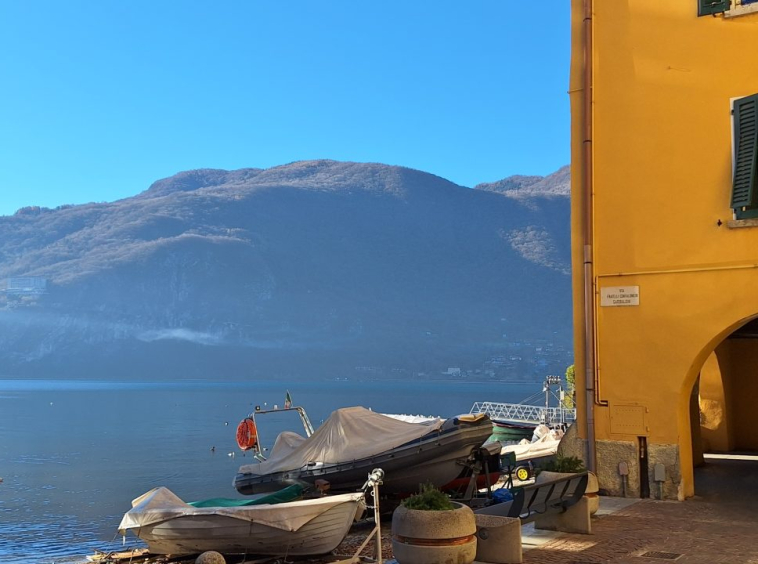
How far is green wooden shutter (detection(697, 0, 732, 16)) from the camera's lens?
13.2 meters

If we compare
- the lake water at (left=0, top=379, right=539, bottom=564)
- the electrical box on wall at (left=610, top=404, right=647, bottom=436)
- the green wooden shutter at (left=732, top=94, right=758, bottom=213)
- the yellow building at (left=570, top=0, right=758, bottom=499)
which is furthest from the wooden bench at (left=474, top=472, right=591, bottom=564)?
the lake water at (left=0, top=379, right=539, bottom=564)

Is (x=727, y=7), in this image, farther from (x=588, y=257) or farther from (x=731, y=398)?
(x=731, y=398)

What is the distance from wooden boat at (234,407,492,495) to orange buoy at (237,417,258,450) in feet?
14.8

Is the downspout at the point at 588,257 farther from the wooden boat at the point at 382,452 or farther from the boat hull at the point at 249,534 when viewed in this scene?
the wooden boat at the point at 382,452

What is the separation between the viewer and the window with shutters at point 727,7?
42.9ft

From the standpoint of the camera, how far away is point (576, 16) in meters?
14.7

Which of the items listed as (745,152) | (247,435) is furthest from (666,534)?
(247,435)

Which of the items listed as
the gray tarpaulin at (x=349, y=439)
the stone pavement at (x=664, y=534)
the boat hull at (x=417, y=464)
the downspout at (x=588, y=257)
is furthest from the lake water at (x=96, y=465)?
the stone pavement at (x=664, y=534)

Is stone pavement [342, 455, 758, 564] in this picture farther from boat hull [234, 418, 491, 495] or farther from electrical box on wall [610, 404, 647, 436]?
boat hull [234, 418, 491, 495]

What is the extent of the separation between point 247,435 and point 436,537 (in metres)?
17.0

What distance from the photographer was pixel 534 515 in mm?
11641

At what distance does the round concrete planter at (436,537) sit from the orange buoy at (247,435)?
53.0 feet

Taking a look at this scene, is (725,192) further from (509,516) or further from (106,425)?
(106,425)

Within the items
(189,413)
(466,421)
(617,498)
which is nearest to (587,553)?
(617,498)
